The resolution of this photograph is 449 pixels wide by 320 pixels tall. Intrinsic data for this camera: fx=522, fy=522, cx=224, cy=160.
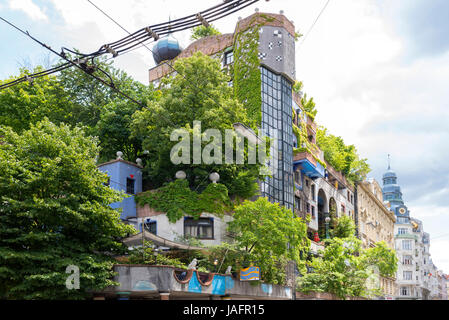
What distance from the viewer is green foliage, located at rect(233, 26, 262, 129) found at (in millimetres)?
35906

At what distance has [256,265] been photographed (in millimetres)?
27531

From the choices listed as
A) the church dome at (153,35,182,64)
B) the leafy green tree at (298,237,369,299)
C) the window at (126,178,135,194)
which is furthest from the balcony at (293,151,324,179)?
the church dome at (153,35,182,64)

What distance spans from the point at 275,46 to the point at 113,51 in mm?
24260

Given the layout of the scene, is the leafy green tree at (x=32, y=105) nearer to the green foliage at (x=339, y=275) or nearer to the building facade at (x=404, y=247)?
the green foliage at (x=339, y=275)

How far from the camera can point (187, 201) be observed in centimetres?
2933

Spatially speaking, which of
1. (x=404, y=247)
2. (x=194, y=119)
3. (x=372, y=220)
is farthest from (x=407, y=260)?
(x=194, y=119)

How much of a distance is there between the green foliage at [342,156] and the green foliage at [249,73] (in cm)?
1510

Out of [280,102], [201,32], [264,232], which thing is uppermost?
[201,32]

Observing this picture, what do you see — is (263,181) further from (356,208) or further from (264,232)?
(356,208)

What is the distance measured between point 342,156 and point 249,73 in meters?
19.1

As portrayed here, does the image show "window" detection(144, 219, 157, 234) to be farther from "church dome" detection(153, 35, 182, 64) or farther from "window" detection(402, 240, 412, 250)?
"window" detection(402, 240, 412, 250)

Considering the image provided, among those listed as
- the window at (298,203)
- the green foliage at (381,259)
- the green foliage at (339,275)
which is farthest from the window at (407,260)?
the window at (298,203)

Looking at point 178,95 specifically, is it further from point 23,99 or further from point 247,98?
point 23,99

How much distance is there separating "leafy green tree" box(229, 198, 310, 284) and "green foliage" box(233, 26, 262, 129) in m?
8.57
